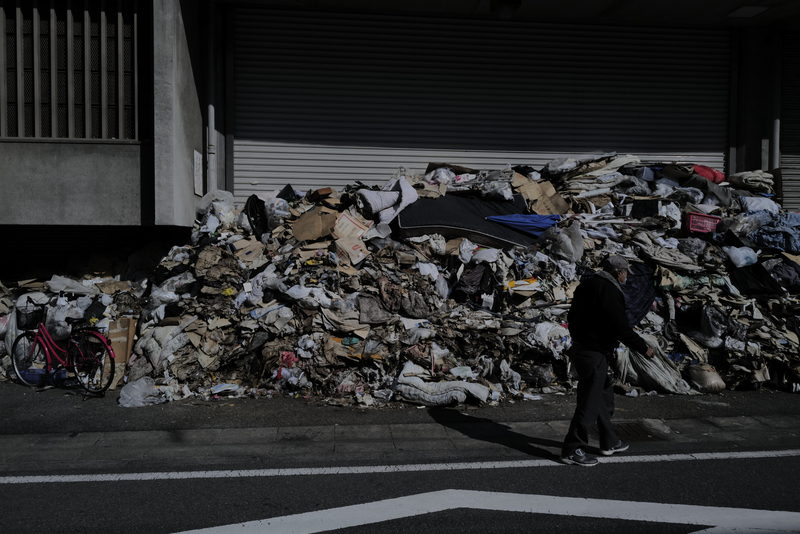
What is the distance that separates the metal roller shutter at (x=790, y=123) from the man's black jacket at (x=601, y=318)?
949 centimetres

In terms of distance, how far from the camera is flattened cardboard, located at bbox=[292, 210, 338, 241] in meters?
8.30

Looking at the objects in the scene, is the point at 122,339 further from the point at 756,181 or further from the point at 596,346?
the point at 756,181

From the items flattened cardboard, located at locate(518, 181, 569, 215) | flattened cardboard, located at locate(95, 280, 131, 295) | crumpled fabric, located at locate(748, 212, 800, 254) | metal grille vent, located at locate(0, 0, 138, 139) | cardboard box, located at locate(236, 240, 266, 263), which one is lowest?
flattened cardboard, located at locate(95, 280, 131, 295)

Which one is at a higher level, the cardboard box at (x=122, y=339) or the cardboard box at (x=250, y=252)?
the cardboard box at (x=250, y=252)

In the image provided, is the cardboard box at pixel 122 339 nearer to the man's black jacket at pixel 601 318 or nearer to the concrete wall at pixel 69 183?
the concrete wall at pixel 69 183

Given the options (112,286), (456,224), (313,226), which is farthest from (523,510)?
(112,286)

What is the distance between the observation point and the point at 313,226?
27.4ft

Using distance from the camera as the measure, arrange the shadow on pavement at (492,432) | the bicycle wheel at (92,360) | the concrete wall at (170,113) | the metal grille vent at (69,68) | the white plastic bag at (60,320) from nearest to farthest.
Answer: the shadow on pavement at (492,432)
the bicycle wheel at (92,360)
the white plastic bag at (60,320)
the concrete wall at (170,113)
the metal grille vent at (69,68)

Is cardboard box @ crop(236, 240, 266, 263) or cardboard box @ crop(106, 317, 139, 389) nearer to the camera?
Answer: cardboard box @ crop(106, 317, 139, 389)

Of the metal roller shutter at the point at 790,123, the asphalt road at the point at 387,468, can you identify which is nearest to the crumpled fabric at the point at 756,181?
the metal roller shutter at the point at 790,123

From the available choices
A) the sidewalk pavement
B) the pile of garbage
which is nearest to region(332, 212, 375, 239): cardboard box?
the pile of garbage

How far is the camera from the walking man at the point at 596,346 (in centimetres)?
475

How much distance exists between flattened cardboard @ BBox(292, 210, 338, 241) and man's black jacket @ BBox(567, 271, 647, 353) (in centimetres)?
449

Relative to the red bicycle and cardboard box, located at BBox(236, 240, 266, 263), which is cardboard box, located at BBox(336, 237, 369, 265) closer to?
cardboard box, located at BBox(236, 240, 266, 263)
